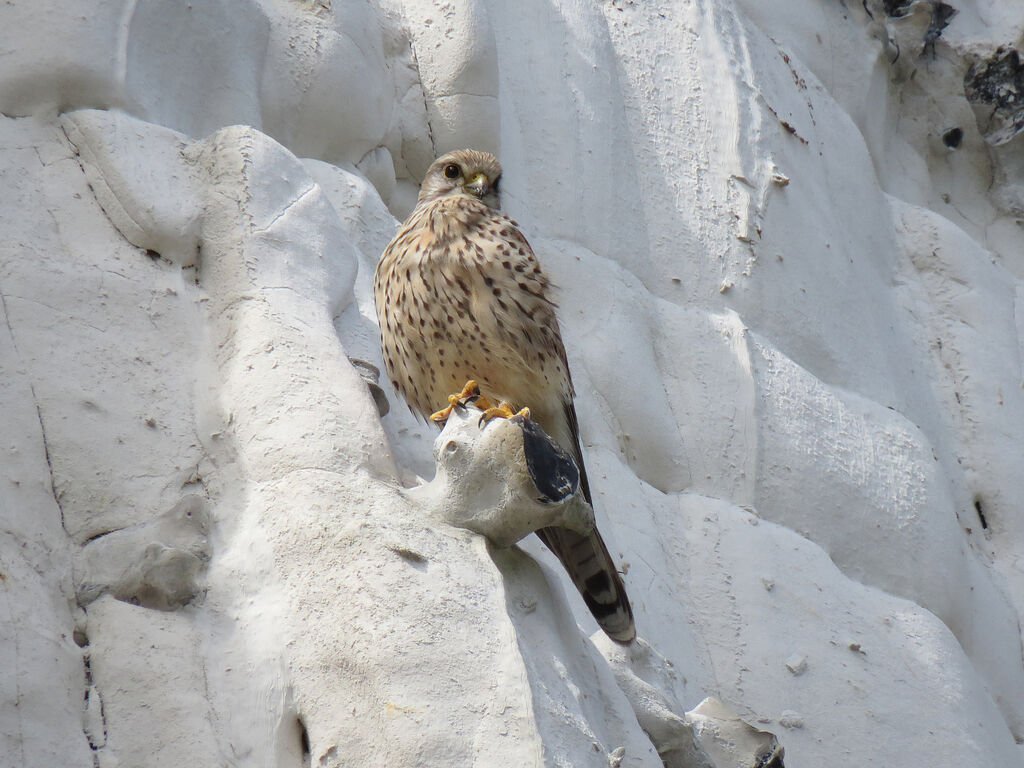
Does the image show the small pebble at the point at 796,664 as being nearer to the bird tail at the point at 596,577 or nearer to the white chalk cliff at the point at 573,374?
the white chalk cliff at the point at 573,374

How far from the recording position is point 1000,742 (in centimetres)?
395

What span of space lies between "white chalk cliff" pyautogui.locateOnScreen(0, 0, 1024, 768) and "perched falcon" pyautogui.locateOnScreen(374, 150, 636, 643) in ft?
0.49

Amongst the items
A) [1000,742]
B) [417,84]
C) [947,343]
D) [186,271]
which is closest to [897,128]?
[947,343]

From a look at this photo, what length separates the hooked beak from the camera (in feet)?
11.0

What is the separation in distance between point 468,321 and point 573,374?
1069mm

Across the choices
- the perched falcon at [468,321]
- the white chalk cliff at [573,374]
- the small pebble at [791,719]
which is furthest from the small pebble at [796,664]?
the perched falcon at [468,321]

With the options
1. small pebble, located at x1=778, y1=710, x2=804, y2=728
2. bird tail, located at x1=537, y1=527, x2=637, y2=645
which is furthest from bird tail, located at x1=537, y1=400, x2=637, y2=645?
small pebble, located at x1=778, y1=710, x2=804, y2=728

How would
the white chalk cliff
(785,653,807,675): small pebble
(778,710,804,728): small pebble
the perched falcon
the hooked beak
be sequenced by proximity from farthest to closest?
(785,653,807,675): small pebble → (778,710,804,728): small pebble → the hooked beak → the perched falcon → the white chalk cliff

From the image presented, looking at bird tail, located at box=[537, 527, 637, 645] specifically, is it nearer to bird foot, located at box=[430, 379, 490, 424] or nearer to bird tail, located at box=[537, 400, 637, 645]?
bird tail, located at box=[537, 400, 637, 645]

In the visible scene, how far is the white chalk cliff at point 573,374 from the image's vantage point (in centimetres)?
214

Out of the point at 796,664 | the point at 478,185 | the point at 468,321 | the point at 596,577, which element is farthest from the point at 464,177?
the point at 796,664

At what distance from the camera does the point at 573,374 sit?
392 centimetres

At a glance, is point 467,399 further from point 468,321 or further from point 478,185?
point 478,185

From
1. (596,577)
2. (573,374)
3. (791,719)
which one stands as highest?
→ (596,577)
